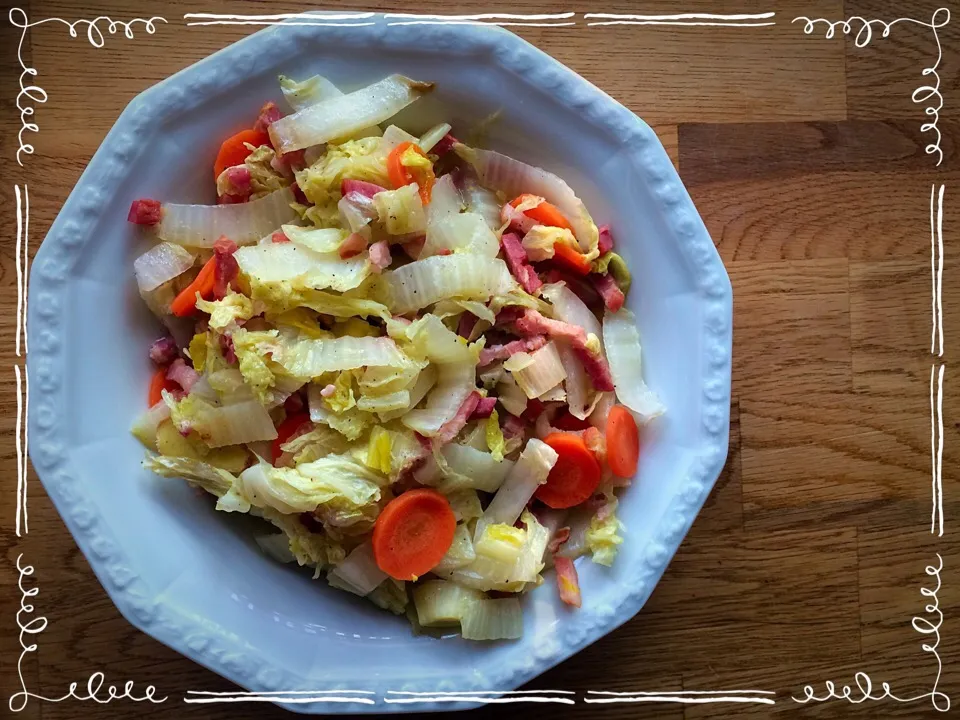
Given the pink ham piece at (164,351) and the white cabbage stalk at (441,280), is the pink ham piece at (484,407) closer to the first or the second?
the white cabbage stalk at (441,280)

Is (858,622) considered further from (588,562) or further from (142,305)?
(142,305)

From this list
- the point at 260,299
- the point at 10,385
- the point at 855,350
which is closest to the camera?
the point at 260,299

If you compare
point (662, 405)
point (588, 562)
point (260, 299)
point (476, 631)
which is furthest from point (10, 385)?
point (662, 405)

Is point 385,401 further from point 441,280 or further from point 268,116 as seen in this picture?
point 268,116

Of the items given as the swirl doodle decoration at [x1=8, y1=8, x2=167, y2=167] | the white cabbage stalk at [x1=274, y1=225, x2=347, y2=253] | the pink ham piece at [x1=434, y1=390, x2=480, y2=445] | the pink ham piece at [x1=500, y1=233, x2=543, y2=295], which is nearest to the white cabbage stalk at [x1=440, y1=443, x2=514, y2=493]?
the pink ham piece at [x1=434, y1=390, x2=480, y2=445]

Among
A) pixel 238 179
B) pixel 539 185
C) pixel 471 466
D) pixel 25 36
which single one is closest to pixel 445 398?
pixel 471 466

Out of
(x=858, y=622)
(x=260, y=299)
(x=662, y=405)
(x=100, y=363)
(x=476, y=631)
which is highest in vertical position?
(x=260, y=299)
